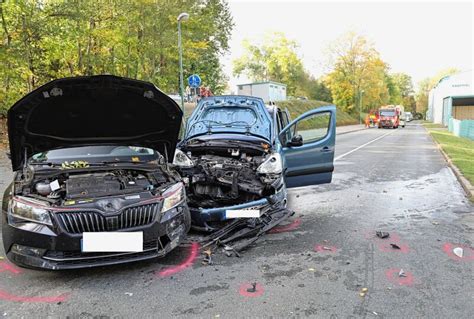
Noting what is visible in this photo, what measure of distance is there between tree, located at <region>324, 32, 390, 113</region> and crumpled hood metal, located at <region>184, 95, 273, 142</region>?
55.2 metres

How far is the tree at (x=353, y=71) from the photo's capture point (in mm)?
58188

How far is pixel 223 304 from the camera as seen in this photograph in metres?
3.34

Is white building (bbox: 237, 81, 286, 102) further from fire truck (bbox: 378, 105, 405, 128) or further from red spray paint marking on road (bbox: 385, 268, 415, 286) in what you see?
red spray paint marking on road (bbox: 385, 268, 415, 286)

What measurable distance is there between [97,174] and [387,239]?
12.7 ft

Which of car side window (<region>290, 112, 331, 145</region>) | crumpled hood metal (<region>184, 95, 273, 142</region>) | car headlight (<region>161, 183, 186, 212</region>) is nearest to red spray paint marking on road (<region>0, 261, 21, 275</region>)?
car headlight (<region>161, 183, 186, 212</region>)

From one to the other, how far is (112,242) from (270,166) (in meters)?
2.55

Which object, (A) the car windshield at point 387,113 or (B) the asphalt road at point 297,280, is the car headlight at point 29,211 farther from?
(A) the car windshield at point 387,113

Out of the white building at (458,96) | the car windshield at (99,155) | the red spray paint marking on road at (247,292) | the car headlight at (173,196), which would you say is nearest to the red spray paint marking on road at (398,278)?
the red spray paint marking on road at (247,292)

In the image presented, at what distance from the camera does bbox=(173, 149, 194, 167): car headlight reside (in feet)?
18.9

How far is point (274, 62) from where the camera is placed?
7244 cm

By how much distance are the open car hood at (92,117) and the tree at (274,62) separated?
6724cm

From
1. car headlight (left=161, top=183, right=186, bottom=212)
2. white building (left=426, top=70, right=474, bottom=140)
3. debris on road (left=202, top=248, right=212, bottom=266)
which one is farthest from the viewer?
white building (left=426, top=70, right=474, bottom=140)

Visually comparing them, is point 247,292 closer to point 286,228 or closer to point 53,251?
point 53,251

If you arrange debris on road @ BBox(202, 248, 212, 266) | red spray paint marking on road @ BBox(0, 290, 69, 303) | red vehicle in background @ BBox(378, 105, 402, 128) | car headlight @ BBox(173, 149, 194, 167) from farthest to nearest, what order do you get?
red vehicle in background @ BBox(378, 105, 402, 128) < car headlight @ BBox(173, 149, 194, 167) < debris on road @ BBox(202, 248, 212, 266) < red spray paint marking on road @ BBox(0, 290, 69, 303)
